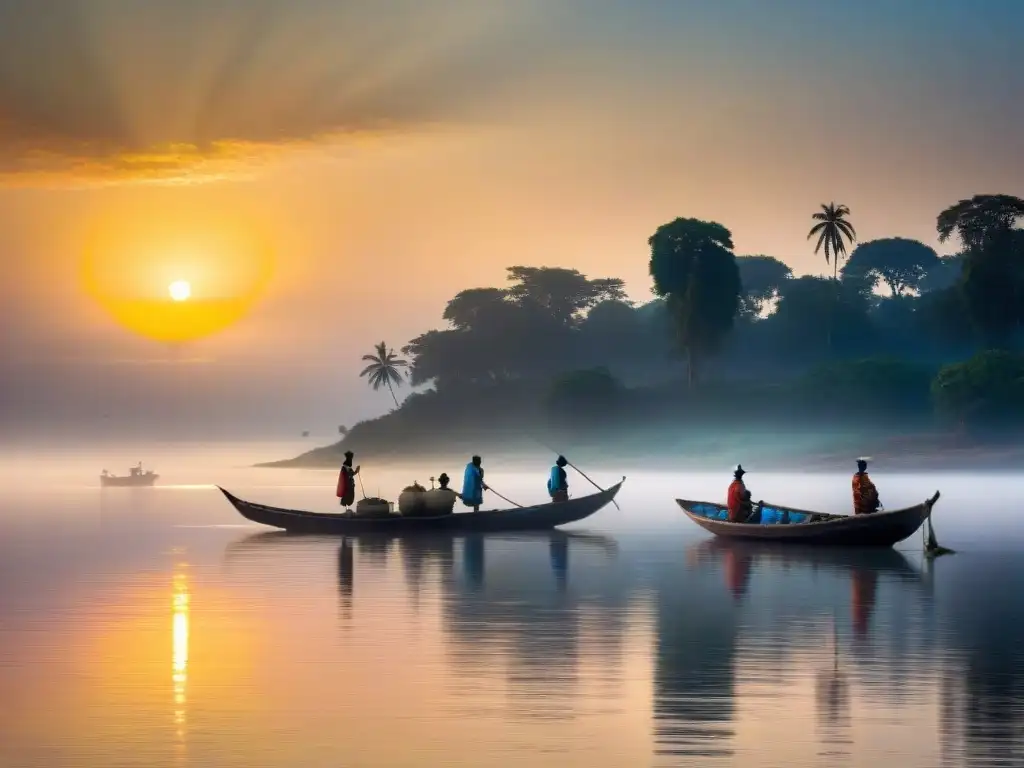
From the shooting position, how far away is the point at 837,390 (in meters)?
160

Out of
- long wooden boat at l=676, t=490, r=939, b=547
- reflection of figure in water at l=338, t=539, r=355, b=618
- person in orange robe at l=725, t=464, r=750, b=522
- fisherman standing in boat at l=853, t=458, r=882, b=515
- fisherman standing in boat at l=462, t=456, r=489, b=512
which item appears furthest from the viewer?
fisherman standing in boat at l=462, t=456, r=489, b=512

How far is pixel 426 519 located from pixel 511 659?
2603 centimetres

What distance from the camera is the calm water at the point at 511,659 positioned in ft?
51.5

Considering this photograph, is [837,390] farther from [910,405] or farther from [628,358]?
[628,358]

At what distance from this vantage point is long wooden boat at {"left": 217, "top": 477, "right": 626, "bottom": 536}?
154 feet

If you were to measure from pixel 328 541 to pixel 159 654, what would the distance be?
25.0 meters

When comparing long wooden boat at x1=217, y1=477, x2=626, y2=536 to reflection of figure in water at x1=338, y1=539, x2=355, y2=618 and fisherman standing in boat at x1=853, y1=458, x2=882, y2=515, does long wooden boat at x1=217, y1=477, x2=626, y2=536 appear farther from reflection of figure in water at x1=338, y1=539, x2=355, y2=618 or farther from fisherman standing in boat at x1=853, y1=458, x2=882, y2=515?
fisherman standing in boat at x1=853, y1=458, x2=882, y2=515

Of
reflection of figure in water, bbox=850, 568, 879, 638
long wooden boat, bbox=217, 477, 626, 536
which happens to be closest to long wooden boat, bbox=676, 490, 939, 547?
reflection of figure in water, bbox=850, 568, 879, 638

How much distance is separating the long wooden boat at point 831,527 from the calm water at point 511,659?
79cm

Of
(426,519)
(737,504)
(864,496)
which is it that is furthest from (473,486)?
(864,496)

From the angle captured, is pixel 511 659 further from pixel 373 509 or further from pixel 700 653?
pixel 373 509

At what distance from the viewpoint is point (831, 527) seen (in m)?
40.5

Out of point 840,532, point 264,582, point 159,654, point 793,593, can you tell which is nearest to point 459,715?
point 159,654

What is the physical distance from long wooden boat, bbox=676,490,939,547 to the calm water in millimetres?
792
